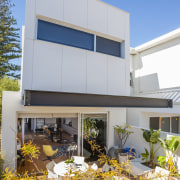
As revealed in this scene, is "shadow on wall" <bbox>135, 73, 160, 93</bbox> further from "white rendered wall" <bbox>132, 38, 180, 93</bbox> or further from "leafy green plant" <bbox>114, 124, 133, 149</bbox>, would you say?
"leafy green plant" <bbox>114, 124, 133, 149</bbox>

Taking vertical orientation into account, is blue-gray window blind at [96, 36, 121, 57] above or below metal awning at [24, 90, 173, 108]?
above

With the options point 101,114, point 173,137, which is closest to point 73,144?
point 101,114

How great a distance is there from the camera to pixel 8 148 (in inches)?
274

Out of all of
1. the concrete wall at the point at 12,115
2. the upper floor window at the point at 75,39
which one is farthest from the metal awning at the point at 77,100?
the upper floor window at the point at 75,39

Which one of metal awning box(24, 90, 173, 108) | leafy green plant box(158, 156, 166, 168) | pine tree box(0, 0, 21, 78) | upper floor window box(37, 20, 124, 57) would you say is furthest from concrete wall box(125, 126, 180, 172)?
pine tree box(0, 0, 21, 78)

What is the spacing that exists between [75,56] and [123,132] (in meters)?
5.36

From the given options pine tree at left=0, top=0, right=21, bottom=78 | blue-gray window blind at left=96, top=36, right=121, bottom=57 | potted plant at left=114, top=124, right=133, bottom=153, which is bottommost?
potted plant at left=114, top=124, right=133, bottom=153

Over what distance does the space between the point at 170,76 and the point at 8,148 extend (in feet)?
40.1

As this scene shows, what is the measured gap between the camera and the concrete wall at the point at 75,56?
761 cm

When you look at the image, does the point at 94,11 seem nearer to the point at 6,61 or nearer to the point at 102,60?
the point at 102,60

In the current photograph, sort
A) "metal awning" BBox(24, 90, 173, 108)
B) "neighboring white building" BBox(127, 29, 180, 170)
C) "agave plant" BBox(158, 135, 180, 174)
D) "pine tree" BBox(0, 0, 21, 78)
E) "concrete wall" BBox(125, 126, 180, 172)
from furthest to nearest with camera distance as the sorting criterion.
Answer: "pine tree" BBox(0, 0, 21, 78) < "neighboring white building" BBox(127, 29, 180, 170) < "concrete wall" BBox(125, 126, 180, 172) < "agave plant" BBox(158, 135, 180, 174) < "metal awning" BBox(24, 90, 173, 108)

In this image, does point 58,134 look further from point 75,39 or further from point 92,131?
point 75,39

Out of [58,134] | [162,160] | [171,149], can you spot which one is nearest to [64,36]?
[58,134]

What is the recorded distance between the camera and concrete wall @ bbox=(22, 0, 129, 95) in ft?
25.0
